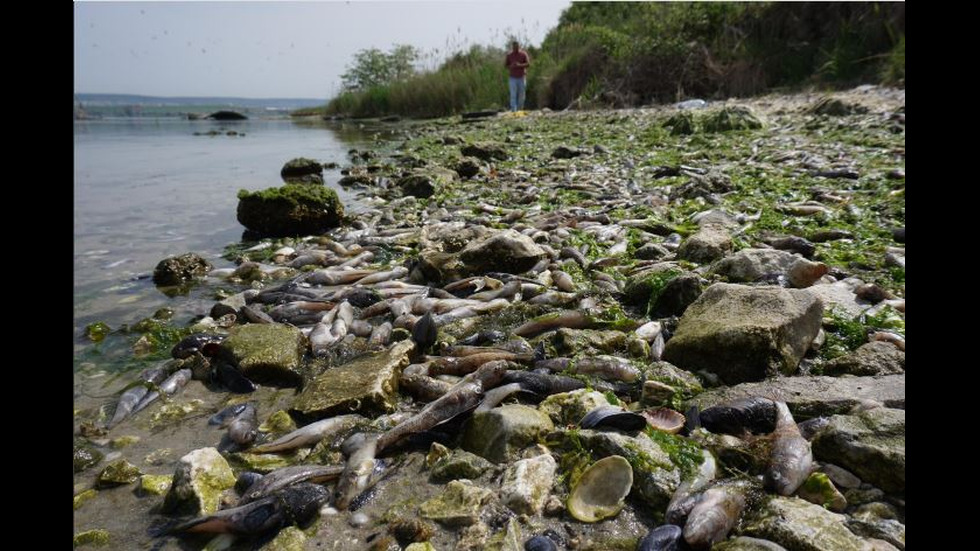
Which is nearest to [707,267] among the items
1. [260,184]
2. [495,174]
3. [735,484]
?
[735,484]

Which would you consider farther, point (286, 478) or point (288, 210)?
point (288, 210)

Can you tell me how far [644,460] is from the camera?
2.41 m

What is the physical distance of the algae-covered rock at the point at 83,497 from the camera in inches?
99.5

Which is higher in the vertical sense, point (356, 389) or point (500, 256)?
point (500, 256)

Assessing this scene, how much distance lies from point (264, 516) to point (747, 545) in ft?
5.82

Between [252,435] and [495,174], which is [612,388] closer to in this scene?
[252,435]

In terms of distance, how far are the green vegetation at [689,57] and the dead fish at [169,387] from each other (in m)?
14.2

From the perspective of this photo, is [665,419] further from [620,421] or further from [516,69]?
[516,69]

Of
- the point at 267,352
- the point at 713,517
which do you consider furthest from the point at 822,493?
the point at 267,352

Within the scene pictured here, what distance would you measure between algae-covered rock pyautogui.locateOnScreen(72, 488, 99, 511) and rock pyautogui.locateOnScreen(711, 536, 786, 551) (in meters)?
2.62

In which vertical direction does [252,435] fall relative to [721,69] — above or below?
below

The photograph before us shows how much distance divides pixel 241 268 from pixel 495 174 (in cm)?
627

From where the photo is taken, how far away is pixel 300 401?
3258 millimetres

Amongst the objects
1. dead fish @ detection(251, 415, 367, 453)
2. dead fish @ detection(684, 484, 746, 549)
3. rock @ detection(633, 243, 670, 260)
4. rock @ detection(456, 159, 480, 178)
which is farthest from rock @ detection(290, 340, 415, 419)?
rock @ detection(456, 159, 480, 178)
